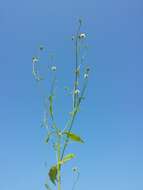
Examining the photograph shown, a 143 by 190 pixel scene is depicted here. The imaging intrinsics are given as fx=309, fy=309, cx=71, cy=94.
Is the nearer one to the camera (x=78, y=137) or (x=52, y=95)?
(x=78, y=137)

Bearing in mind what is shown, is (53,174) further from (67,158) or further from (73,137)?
(73,137)

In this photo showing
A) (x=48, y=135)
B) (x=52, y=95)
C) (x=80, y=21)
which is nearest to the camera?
(x=48, y=135)

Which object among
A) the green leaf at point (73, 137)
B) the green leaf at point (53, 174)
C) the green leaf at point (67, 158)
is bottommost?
the green leaf at point (53, 174)

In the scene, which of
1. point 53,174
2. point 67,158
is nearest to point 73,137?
point 67,158

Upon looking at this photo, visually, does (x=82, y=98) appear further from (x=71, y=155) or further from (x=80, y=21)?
(x=80, y=21)

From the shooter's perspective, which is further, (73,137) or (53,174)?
(73,137)

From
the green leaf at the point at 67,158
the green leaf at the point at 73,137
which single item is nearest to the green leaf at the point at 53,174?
the green leaf at the point at 67,158

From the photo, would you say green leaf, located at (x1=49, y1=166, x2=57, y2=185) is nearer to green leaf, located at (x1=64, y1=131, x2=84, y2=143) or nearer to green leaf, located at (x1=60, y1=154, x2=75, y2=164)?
green leaf, located at (x1=60, y1=154, x2=75, y2=164)

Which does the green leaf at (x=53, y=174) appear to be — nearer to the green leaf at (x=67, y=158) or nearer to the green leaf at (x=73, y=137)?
the green leaf at (x=67, y=158)

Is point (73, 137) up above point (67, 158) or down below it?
above

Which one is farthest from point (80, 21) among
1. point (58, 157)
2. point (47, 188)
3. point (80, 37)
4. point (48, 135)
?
point (47, 188)

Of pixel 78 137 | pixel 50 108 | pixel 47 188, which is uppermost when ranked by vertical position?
pixel 50 108
